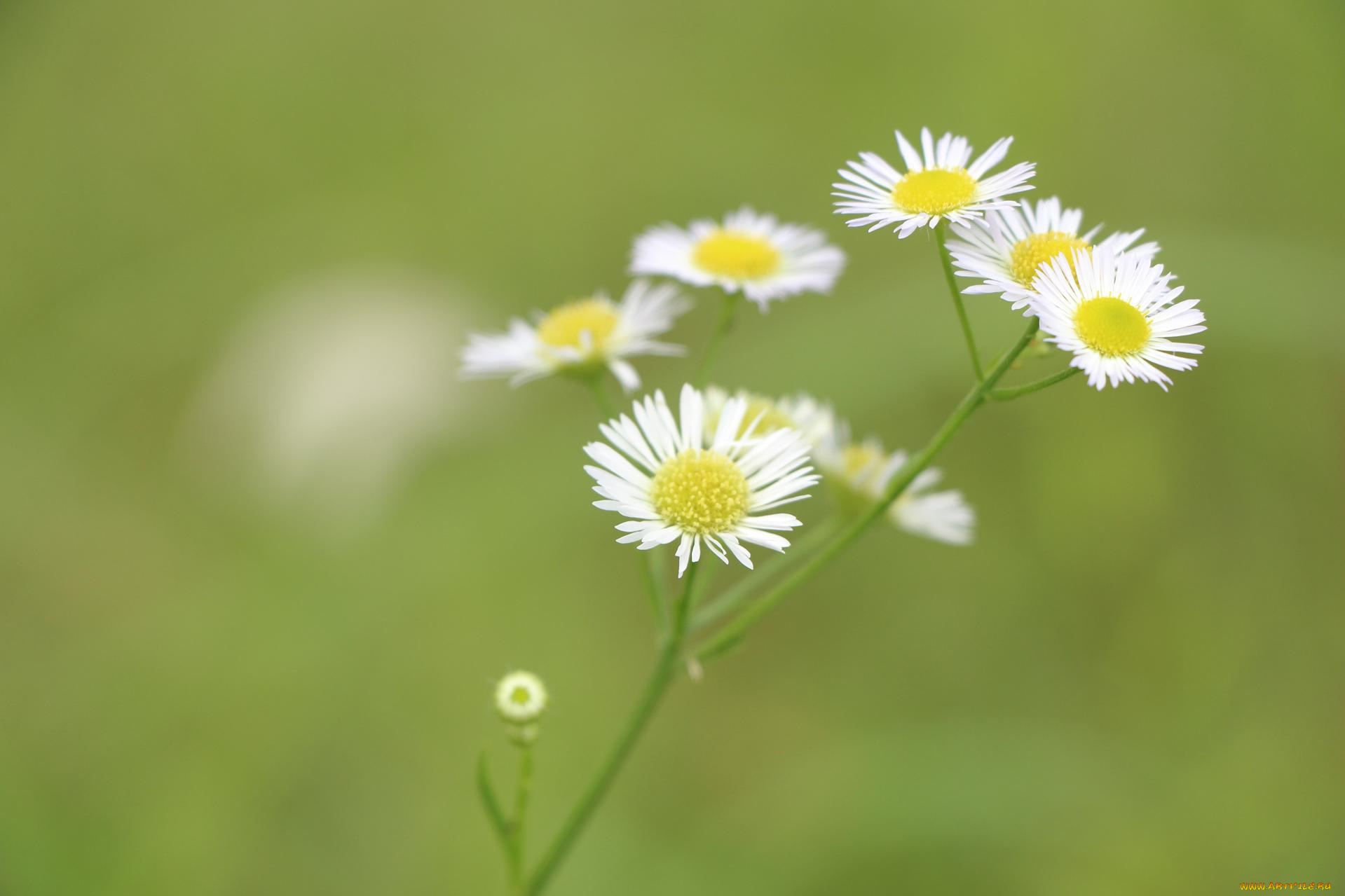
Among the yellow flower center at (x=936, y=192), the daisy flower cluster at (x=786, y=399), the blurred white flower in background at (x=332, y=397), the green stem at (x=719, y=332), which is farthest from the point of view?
the blurred white flower in background at (x=332, y=397)

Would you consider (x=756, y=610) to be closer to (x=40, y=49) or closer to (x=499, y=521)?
(x=499, y=521)

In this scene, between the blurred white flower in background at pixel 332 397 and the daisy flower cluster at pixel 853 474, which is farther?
the blurred white flower in background at pixel 332 397

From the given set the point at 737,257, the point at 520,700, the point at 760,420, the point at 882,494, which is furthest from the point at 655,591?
the point at 737,257

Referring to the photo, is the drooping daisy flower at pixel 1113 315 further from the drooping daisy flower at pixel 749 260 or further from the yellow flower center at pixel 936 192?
the drooping daisy flower at pixel 749 260

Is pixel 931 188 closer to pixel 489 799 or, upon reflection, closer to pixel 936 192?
pixel 936 192

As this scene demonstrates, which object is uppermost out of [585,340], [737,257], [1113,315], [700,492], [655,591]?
[737,257]

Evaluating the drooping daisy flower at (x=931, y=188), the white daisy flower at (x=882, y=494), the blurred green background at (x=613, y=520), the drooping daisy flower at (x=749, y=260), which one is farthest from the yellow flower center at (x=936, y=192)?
the blurred green background at (x=613, y=520)

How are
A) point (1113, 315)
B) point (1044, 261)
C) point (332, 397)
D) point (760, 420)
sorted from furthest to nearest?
point (332, 397), point (760, 420), point (1044, 261), point (1113, 315)

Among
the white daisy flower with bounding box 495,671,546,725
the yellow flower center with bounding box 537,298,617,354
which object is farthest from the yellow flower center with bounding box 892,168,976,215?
the white daisy flower with bounding box 495,671,546,725
